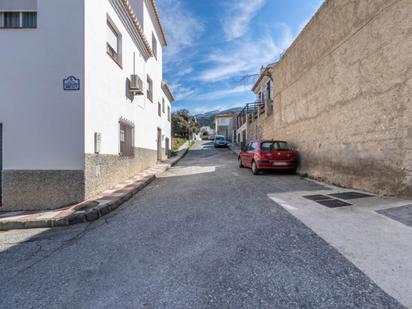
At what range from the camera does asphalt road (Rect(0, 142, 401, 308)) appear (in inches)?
81.0

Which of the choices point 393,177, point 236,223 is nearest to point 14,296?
point 236,223

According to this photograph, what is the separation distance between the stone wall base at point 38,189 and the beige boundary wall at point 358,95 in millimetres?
7138

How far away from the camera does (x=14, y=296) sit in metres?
2.21

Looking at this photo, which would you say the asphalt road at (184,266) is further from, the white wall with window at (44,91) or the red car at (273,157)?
the red car at (273,157)

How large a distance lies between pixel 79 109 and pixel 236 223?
4.42 m

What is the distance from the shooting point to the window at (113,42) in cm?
689

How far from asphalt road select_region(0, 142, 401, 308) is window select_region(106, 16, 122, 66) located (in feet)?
17.5

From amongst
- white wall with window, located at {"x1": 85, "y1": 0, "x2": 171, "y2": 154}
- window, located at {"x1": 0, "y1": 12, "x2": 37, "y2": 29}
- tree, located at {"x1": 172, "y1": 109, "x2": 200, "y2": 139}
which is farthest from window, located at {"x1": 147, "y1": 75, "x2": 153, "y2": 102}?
tree, located at {"x1": 172, "y1": 109, "x2": 200, "y2": 139}

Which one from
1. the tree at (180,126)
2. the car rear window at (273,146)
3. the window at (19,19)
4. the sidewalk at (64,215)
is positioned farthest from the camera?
the tree at (180,126)

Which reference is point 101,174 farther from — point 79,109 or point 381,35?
point 381,35

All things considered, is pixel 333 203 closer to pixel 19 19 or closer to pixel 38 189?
pixel 38 189

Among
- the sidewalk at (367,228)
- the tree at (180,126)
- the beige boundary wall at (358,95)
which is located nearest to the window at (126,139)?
the sidewalk at (367,228)

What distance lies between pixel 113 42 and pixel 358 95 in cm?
751

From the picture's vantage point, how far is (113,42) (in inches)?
286
